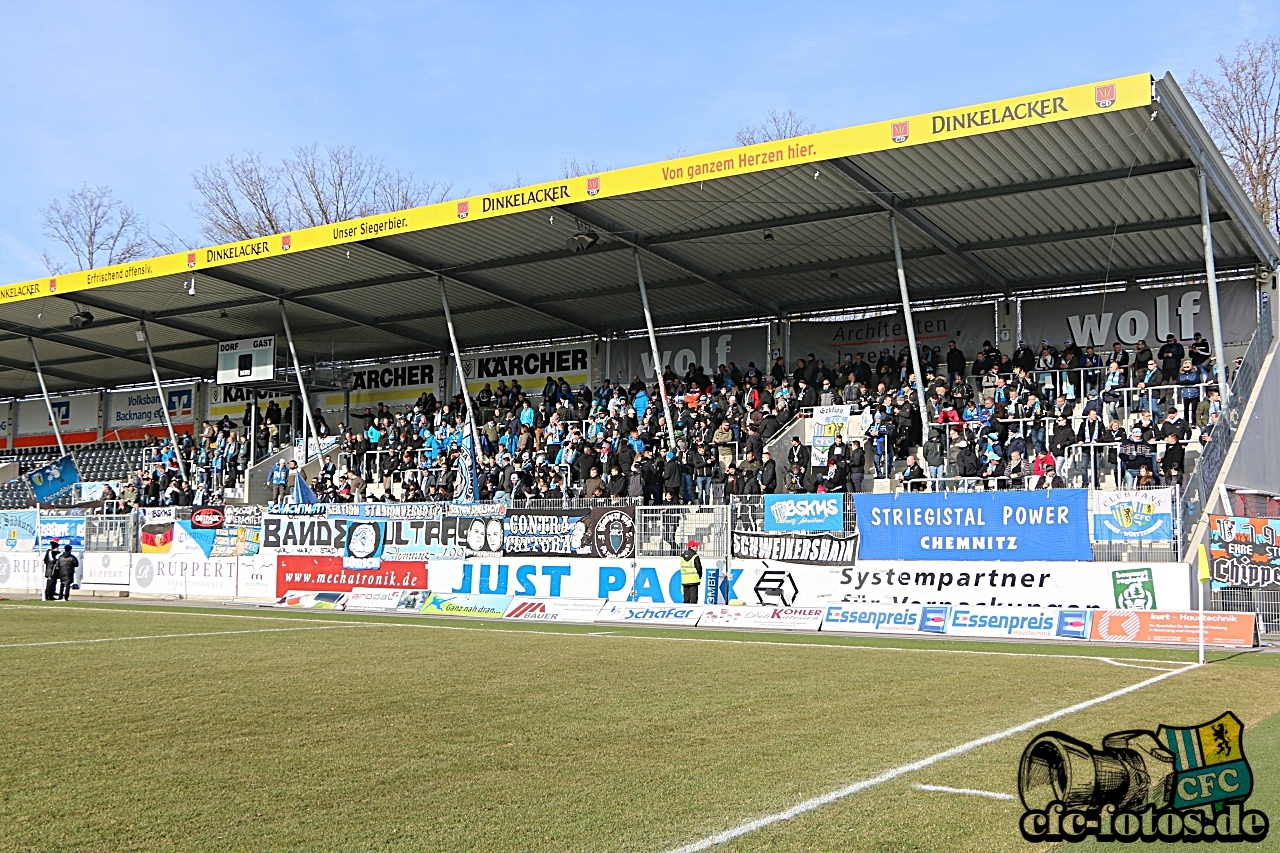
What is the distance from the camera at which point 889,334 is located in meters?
33.4

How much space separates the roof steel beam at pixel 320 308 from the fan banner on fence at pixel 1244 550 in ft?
83.0

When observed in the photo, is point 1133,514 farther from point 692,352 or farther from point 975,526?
point 692,352

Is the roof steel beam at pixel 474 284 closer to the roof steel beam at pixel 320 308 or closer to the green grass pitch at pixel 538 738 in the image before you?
the roof steel beam at pixel 320 308

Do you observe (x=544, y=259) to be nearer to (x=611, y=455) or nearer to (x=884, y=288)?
(x=611, y=455)

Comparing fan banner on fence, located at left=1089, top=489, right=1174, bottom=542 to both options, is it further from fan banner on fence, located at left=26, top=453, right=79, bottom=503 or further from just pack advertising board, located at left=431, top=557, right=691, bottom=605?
fan banner on fence, located at left=26, top=453, right=79, bottom=503

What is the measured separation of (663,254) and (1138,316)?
41.7ft

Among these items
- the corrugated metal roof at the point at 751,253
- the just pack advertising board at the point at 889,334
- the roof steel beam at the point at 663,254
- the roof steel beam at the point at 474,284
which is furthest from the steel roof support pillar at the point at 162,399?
the just pack advertising board at the point at 889,334

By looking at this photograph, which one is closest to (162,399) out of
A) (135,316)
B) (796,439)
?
(135,316)

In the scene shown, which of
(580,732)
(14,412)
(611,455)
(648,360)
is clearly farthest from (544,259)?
(14,412)

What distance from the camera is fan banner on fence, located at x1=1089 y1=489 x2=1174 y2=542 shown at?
766 inches

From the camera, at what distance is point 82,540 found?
32375 mm

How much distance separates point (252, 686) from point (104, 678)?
1878mm

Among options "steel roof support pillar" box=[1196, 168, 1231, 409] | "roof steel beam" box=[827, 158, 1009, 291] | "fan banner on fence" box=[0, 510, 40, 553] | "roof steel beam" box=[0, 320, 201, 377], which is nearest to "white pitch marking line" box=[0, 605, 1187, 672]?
"fan banner on fence" box=[0, 510, 40, 553]

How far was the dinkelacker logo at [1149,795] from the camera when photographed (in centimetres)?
468
